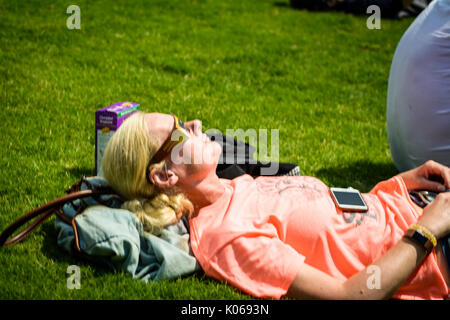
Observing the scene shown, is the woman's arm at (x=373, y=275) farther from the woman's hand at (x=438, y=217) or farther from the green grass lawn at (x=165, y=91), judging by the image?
the green grass lawn at (x=165, y=91)

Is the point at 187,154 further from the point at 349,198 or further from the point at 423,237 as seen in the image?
the point at 423,237

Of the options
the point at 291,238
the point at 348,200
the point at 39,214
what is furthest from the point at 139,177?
the point at 348,200

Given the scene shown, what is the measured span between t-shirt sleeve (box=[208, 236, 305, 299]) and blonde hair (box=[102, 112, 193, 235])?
18.1 inches

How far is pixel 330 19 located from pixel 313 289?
10476mm

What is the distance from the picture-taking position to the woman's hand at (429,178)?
331 centimetres

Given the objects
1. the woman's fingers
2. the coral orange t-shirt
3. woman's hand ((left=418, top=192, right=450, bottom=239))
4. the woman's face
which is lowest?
the coral orange t-shirt

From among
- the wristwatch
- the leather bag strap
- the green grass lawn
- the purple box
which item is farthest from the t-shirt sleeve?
the purple box

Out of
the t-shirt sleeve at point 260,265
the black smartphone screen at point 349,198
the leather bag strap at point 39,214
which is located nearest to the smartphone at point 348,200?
the black smartphone screen at point 349,198

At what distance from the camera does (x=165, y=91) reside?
6598 millimetres

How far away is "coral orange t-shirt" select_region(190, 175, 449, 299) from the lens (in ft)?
8.68

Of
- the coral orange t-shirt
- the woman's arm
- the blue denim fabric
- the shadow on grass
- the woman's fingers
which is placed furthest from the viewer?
the shadow on grass

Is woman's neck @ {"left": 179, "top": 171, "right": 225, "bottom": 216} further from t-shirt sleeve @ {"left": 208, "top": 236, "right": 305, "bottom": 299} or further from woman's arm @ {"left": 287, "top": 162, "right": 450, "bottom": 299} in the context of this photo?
woman's arm @ {"left": 287, "top": 162, "right": 450, "bottom": 299}

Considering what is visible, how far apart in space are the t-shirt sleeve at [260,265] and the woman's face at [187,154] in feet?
1.70

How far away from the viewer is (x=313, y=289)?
255 centimetres
